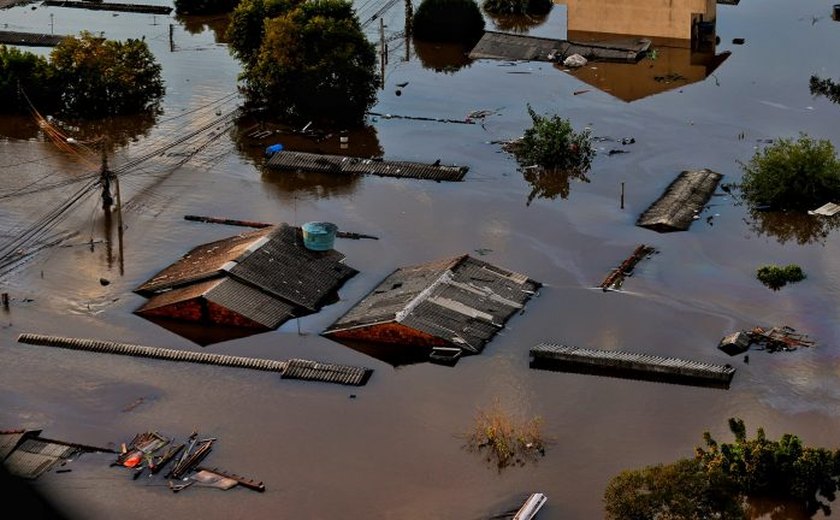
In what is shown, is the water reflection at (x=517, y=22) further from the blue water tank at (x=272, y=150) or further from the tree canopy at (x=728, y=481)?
the tree canopy at (x=728, y=481)

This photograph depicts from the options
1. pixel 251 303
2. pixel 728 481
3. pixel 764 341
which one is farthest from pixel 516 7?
pixel 728 481

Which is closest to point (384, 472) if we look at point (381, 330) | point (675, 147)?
point (381, 330)

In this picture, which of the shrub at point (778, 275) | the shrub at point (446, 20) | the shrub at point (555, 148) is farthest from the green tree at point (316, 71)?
the shrub at point (778, 275)

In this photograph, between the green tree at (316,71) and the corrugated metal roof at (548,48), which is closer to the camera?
the green tree at (316,71)

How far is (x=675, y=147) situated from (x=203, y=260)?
1851 cm

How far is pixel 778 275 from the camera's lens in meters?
30.2

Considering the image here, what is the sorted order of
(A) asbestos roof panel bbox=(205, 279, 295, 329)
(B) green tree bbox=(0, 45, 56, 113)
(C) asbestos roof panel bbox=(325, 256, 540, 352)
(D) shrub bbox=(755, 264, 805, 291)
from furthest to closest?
(B) green tree bbox=(0, 45, 56, 113) < (D) shrub bbox=(755, 264, 805, 291) < (A) asbestos roof panel bbox=(205, 279, 295, 329) < (C) asbestos roof panel bbox=(325, 256, 540, 352)

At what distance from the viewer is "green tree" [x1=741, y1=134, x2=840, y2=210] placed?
34.7 m

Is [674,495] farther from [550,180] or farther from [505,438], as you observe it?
[550,180]

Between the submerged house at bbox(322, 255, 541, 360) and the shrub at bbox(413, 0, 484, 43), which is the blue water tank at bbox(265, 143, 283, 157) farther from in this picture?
the shrub at bbox(413, 0, 484, 43)

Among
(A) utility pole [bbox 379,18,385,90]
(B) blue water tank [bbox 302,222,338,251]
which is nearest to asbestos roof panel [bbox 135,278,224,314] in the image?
(B) blue water tank [bbox 302,222,338,251]

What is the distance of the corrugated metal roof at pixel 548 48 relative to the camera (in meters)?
50.2

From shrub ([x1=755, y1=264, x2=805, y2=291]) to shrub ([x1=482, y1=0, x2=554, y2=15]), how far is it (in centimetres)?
3210

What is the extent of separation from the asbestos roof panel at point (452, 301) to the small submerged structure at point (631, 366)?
1.67 meters
